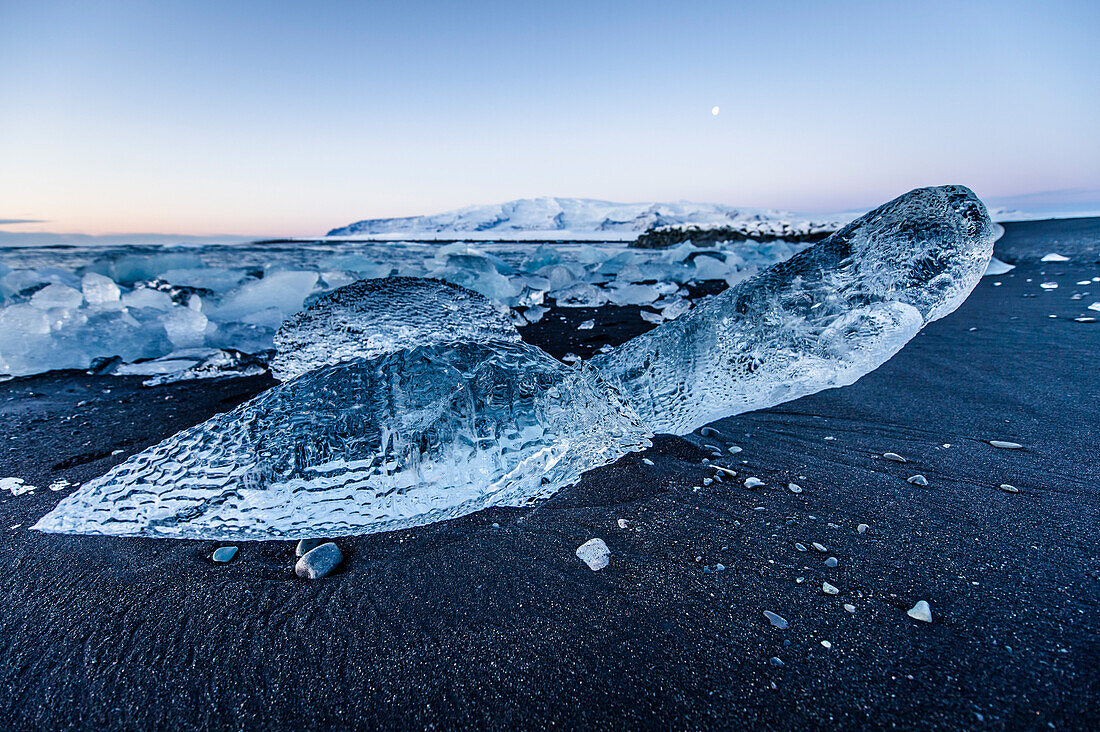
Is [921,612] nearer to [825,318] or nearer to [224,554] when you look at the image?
[825,318]

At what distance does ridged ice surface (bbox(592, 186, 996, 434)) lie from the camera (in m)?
1.90

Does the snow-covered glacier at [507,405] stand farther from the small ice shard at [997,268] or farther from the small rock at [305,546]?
the small ice shard at [997,268]

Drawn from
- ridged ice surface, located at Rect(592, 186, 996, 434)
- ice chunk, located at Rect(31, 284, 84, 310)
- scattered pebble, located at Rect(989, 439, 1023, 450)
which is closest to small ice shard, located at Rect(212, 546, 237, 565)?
ridged ice surface, located at Rect(592, 186, 996, 434)

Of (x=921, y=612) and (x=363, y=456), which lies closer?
(x=921, y=612)

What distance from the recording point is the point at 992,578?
100 centimetres

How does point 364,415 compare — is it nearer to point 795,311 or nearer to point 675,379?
point 675,379

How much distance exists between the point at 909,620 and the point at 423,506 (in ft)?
3.72

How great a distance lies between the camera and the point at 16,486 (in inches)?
62.2

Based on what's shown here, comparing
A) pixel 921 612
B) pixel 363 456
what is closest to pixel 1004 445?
pixel 921 612

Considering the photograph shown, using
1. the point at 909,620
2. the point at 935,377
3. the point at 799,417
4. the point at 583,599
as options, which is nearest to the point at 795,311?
the point at 799,417

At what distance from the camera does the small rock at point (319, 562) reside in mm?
1136

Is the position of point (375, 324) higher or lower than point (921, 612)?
higher

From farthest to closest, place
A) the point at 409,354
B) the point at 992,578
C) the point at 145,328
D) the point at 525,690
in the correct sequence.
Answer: the point at 145,328 → the point at 409,354 → the point at 992,578 → the point at 525,690

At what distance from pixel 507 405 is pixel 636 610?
2.23 feet
